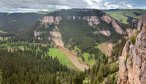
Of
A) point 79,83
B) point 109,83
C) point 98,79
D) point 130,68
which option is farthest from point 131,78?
point 98,79

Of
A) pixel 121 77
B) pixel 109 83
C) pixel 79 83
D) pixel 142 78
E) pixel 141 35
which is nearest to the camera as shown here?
pixel 142 78

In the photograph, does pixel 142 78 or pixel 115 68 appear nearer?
pixel 142 78

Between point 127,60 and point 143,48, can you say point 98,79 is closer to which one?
point 127,60

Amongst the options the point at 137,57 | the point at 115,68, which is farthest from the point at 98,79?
the point at 137,57

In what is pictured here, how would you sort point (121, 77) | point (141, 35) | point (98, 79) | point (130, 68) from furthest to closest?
point (98, 79) < point (121, 77) < point (130, 68) < point (141, 35)

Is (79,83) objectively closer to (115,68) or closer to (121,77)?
(115,68)

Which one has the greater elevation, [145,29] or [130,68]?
[145,29]

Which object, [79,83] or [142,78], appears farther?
[79,83]

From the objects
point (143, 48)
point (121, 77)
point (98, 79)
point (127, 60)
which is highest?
point (143, 48)

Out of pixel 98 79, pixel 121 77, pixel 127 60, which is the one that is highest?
pixel 127 60
